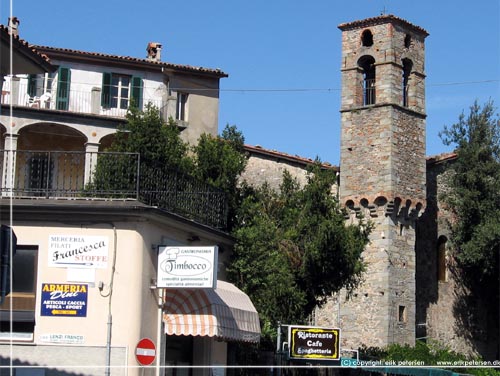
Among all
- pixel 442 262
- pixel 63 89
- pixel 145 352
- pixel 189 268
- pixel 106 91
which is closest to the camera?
pixel 145 352

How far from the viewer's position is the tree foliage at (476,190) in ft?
130

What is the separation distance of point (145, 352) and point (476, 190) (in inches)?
1005

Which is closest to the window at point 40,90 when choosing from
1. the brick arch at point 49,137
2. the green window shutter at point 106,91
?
the brick arch at point 49,137

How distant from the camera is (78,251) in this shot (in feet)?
57.5

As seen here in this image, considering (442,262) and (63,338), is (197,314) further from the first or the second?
(442,262)

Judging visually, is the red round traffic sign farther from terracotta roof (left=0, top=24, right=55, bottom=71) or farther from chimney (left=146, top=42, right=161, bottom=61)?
chimney (left=146, top=42, right=161, bottom=61)

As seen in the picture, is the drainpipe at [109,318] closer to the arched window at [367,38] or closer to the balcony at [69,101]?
the balcony at [69,101]

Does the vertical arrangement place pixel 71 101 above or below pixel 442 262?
above

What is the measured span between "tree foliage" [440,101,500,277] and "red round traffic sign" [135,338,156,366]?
24.1m

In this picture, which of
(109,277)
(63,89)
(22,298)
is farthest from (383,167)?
(22,298)

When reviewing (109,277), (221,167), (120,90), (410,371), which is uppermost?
(120,90)

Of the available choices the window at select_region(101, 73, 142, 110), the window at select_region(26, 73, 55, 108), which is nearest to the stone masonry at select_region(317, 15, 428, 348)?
the window at select_region(101, 73, 142, 110)

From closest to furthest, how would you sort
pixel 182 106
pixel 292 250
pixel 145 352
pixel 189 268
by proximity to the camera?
pixel 145 352 → pixel 189 268 → pixel 292 250 → pixel 182 106

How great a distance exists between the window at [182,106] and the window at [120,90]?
1683mm
